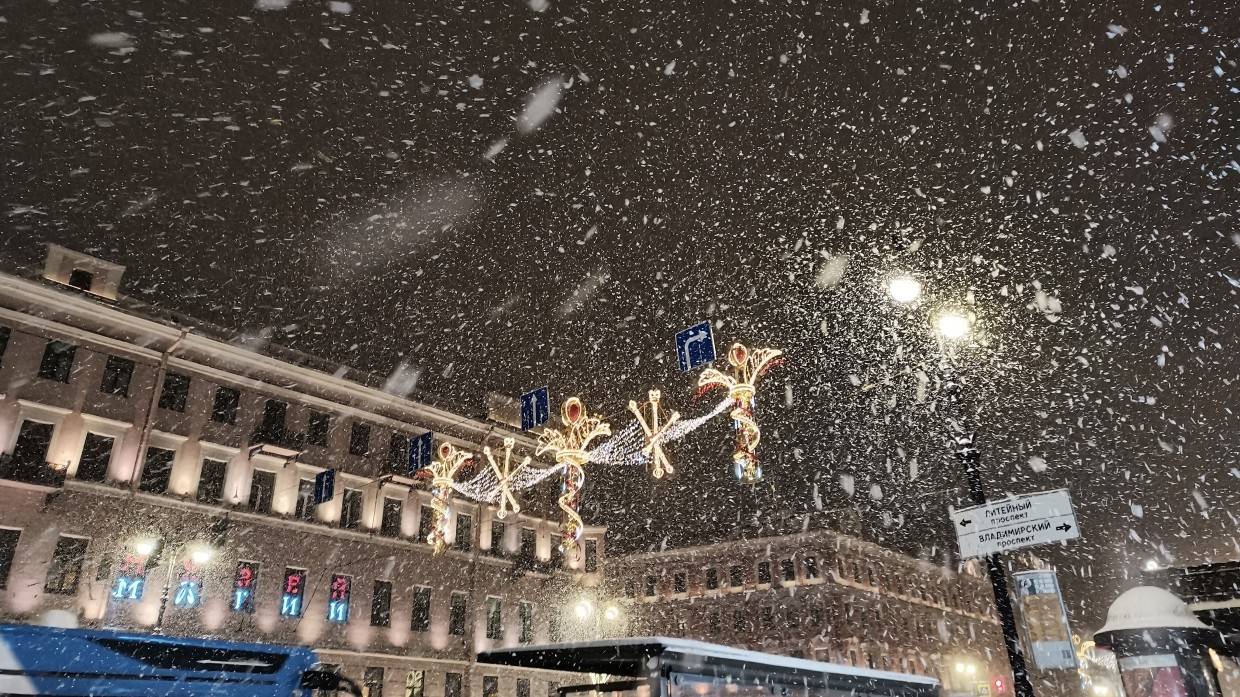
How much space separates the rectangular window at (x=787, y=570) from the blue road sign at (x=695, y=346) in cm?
4553

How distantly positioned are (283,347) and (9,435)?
A: 10.5m

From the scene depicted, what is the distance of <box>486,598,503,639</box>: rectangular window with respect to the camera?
1436 inches

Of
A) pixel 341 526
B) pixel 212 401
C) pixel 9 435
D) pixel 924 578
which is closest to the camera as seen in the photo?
pixel 9 435

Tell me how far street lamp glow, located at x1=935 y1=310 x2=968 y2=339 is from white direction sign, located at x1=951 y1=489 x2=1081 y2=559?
194 centimetres

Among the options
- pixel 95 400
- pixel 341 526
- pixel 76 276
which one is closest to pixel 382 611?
pixel 341 526

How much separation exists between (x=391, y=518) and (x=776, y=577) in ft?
115

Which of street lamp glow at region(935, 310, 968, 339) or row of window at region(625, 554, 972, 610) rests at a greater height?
row of window at region(625, 554, 972, 610)

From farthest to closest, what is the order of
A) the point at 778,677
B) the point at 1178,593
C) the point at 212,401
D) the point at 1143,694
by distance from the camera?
the point at 212,401, the point at 1178,593, the point at 1143,694, the point at 778,677

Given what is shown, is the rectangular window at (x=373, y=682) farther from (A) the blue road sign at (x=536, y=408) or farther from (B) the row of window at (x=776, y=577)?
(B) the row of window at (x=776, y=577)

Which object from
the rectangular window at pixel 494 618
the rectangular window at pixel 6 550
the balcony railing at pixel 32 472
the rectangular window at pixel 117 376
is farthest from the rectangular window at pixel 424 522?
the rectangular window at pixel 6 550

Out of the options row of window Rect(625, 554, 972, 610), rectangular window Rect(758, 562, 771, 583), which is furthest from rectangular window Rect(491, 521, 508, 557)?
rectangular window Rect(758, 562, 771, 583)

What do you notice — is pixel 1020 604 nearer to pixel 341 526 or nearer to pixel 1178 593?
pixel 1178 593

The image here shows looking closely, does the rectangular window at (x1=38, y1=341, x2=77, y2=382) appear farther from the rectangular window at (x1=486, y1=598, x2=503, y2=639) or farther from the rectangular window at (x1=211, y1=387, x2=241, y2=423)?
the rectangular window at (x1=486, y1=598, x2=503, y2=639)

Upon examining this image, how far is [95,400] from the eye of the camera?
26.6m
